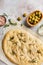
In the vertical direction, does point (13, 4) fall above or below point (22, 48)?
above

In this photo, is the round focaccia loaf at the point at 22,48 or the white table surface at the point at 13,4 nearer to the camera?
the round focaccia loaf at the point at 22,48

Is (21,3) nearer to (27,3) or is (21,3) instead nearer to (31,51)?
(27,3)

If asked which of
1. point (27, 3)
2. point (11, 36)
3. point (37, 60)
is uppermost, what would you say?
point (27, 3)

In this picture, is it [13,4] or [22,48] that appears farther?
[13,4]

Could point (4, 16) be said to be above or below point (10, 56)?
above

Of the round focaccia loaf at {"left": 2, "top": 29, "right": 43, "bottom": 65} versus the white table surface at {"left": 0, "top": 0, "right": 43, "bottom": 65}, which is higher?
the white table surface at {"left": 0, "top": 0, "right": 43, "bottom": 65}

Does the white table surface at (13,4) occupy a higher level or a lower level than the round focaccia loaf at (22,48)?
higher

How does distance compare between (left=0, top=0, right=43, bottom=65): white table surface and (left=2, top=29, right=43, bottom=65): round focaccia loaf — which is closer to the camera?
(left=2, top=29, right=43, bottom=65): round focaccia loaf

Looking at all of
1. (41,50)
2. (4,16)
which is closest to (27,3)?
(4,16)
